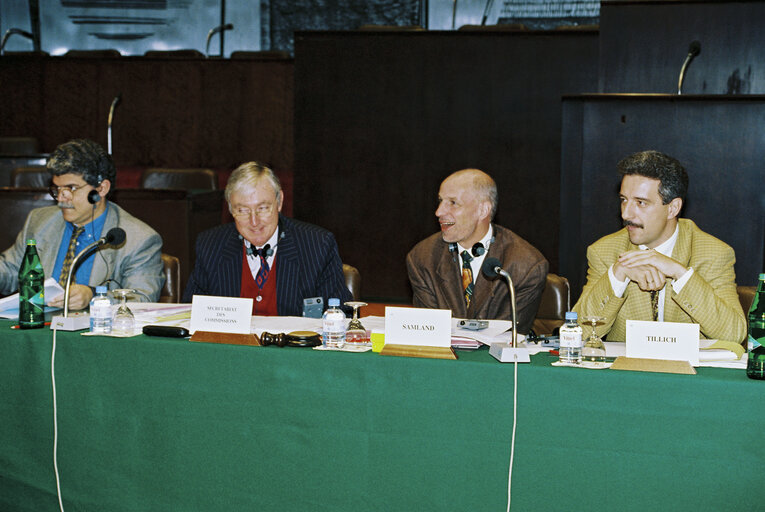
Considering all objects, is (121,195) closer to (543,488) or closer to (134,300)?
(134,300)

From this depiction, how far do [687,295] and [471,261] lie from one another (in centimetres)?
90

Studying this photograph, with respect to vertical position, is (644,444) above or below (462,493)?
Result: above

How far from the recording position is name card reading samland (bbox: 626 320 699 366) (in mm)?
1834

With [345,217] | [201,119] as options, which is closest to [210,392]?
[345,217]

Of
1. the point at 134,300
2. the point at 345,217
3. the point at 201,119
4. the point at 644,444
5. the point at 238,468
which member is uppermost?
the point at 201,119

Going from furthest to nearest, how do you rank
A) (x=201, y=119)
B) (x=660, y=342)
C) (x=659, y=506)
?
(x=201, y=119)
(x=660, y=342)
(x=659, y=506)

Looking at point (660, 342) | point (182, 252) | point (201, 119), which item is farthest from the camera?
point (201, 119)

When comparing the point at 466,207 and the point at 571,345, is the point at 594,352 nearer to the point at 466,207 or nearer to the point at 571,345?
the point at 571,345

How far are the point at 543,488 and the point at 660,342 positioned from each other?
450 millimetres

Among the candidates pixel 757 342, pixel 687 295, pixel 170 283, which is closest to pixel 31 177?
pixel 170 283

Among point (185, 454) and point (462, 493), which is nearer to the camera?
point (462, 493)

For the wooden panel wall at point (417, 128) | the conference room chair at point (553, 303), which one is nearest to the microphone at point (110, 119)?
the wooden panel wall at point (417, 128)

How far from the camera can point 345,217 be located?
5.73 m

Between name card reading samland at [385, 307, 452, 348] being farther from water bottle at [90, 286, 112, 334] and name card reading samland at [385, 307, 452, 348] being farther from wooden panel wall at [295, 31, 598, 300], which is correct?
wooden panel wall at [295, 31, 598, 300]
